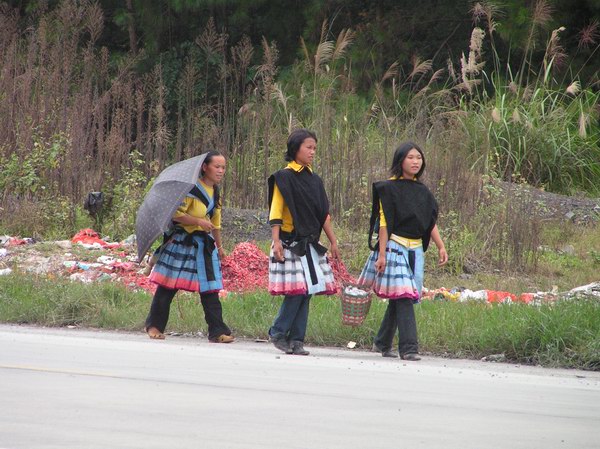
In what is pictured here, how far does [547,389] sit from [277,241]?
2.58 meters

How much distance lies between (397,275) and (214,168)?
1.82 metres

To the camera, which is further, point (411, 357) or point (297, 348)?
point (297, 348)

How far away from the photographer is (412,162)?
9430mm

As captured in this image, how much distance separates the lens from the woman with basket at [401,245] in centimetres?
918

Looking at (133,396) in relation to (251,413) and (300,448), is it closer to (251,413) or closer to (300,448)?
(251,413)

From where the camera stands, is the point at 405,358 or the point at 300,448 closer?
the point at 300,448

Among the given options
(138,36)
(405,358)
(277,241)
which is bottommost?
(405,358)

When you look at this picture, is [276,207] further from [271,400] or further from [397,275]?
[271,400]

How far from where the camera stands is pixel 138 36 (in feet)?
89.6

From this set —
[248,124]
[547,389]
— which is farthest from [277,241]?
[248,124]

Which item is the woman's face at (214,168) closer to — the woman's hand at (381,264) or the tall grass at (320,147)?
the woman's hand at (381,264)

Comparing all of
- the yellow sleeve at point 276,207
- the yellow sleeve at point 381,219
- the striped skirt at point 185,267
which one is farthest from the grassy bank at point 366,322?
the yellow sleeve at point 276,207

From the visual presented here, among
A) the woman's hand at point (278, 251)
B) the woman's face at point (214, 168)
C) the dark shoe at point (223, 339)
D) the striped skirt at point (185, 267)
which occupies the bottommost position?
the dark shoe at point (223, 339)

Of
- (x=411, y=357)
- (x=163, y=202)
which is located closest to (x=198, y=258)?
(x=163, y=202)
